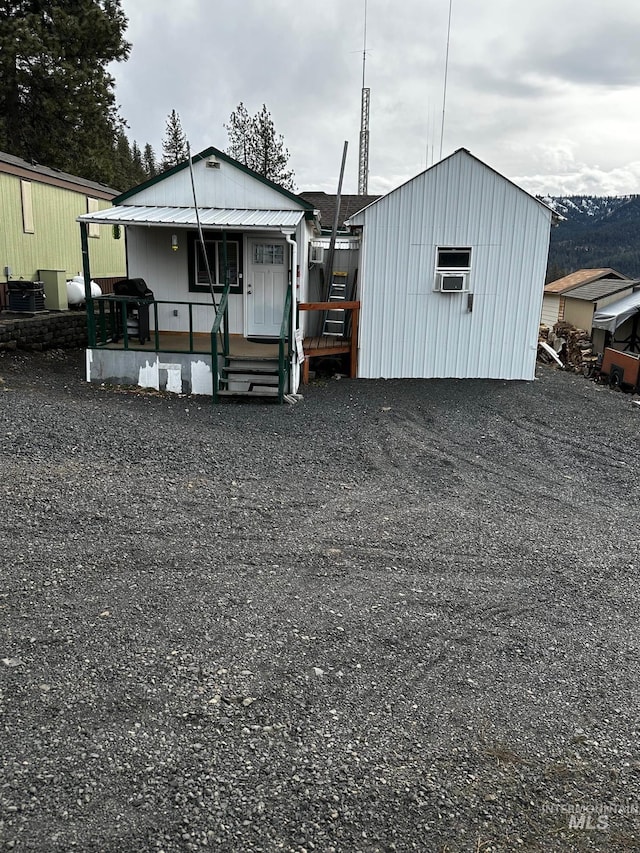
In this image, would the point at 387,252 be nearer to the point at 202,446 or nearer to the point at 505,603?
the point at 202,446

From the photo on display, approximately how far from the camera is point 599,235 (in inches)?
5408

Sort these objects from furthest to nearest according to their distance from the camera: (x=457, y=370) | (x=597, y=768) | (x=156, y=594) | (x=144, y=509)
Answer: (x=457, y=370)
(x=144, y=509)
(x=156, y=594)
(x=597, y=768)

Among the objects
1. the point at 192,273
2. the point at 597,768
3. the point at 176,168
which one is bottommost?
the point at 597,768

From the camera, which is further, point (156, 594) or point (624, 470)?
point (624, 470)

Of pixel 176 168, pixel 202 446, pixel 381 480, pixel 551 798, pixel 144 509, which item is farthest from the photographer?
pixel 176 168

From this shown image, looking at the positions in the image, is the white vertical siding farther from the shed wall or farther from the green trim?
the shed wall

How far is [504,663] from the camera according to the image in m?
3.41

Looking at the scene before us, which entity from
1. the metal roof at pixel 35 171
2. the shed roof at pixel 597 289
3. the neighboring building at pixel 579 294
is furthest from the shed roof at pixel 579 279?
the metal roof at pixel 35 171

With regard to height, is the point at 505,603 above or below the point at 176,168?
below

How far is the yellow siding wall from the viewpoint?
40.7 ft

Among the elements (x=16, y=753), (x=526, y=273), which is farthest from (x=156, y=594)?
(x=526, y=273)

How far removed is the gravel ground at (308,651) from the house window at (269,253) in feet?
18.2

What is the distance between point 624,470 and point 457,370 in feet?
16.8

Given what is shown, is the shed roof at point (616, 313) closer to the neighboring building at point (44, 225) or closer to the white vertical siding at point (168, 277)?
the white vertical siding at point (168, 277)
